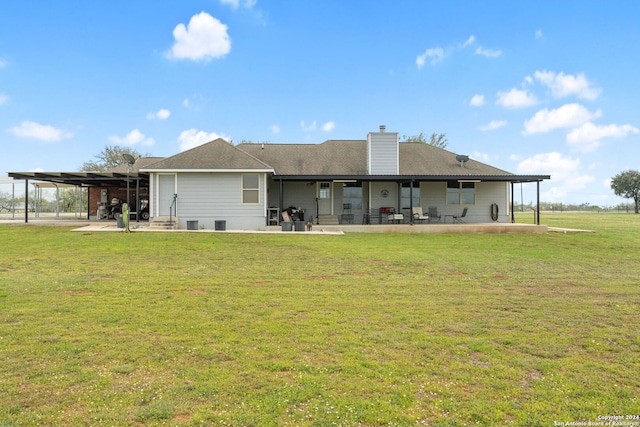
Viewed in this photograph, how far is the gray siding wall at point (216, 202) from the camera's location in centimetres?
1706

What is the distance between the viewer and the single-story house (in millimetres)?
17078

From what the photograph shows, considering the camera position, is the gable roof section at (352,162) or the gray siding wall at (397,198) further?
the gray siding wall at (397,198)

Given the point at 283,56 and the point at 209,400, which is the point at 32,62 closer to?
the point at 283,56

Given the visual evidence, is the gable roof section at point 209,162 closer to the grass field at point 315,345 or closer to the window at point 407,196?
the window at point 407,196

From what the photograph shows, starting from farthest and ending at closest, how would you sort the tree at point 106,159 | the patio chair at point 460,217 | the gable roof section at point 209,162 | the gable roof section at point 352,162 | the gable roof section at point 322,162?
the tree at point 106,159
the patio chair at point 460,217
the gable roof section at point 352,162
the gable roof section at point 322,162
the gable roof section at point 209,162

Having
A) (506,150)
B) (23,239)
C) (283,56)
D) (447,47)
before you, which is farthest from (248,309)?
(506,150)

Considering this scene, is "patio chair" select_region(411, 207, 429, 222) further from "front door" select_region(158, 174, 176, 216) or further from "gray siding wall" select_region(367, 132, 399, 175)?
"front door" select_region(158, 174, 176, 216)

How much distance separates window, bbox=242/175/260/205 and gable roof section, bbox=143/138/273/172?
0.61 metres

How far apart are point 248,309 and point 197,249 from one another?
679cm

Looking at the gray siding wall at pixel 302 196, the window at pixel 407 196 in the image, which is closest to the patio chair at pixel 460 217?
the window at pixel 407 196

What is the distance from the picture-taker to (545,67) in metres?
22.5

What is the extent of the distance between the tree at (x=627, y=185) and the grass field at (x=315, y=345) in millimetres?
70008

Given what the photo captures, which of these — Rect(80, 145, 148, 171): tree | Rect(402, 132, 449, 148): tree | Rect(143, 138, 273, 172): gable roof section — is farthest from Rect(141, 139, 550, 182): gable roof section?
Rect(80, 145, 148, 171): tree

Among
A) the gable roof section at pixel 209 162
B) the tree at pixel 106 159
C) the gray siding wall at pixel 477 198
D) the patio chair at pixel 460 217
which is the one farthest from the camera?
the tree at pixel 106 159
